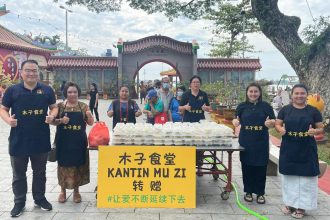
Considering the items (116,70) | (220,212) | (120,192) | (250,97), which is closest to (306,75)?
(250,97)

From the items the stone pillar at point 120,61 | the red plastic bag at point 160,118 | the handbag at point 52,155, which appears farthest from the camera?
the stone pillar at point 120,61

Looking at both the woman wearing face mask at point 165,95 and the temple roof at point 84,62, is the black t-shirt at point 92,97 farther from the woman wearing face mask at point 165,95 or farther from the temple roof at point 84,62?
the temple roof at point 84,62

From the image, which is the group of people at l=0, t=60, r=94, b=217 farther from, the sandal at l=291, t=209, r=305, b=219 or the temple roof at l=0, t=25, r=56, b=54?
the temple roof at l=0, t=25, r=56, b=54

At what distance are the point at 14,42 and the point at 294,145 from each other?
23.8 meters

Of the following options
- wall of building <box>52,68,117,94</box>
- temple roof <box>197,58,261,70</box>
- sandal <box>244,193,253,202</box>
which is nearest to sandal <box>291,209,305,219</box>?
sandal <box>244,193,253,202</box>

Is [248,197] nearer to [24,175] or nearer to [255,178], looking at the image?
[255,178]

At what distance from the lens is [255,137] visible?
14.5 feet

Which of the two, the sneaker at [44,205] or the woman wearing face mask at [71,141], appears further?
the woman wearing face mask at [71,141]

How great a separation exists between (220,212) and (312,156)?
1338 millimetres

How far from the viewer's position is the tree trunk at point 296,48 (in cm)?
923

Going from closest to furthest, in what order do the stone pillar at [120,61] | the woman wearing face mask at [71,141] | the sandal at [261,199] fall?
1. the woman wearing face mask at [71,141]
2. the sandal at [261,199]
3. the stone pillar at [120,61]

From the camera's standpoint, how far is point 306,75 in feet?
31.8

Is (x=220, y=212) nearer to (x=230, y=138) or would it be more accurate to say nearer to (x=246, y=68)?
(x=230, y=138)

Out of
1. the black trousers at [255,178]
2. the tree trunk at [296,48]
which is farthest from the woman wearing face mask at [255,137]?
the tree trunk at [296,48]
